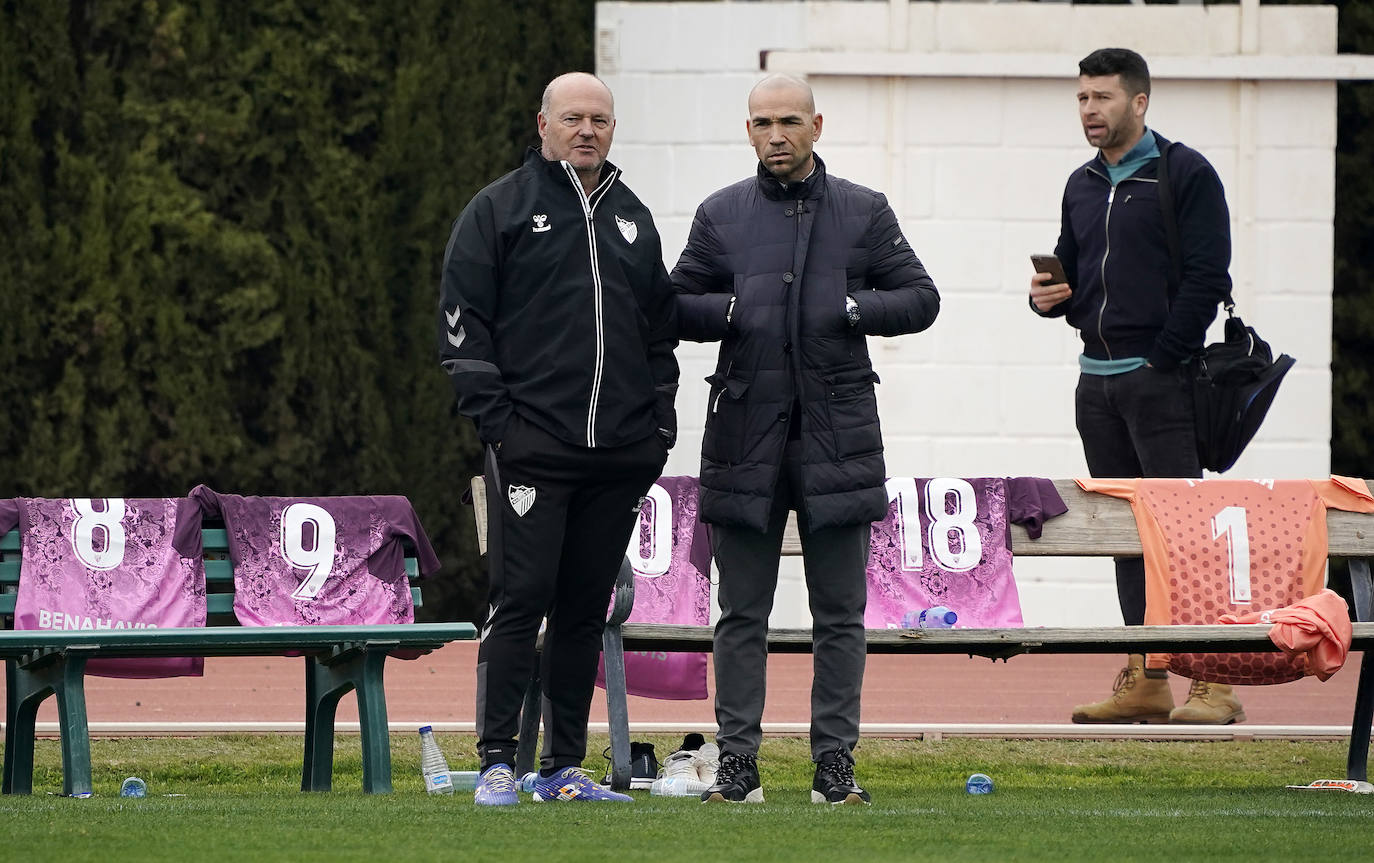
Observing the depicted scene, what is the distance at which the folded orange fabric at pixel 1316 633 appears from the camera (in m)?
6.23

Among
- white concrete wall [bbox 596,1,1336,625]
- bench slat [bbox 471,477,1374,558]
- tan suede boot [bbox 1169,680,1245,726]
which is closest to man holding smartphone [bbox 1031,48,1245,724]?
bench slat [bbox 471,477,1374,558]

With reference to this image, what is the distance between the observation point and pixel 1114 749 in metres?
Result: 7.37

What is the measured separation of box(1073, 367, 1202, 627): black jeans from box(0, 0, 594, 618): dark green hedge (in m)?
4.16

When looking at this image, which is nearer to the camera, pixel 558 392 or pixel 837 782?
pixel 558 392

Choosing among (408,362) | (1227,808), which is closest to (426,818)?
(1227,808)

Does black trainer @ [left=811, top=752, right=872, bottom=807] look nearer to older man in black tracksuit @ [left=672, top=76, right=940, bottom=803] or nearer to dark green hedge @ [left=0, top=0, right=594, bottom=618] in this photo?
older man in black tracksuit @ [left=672, top=76, right=940, bottom=803]

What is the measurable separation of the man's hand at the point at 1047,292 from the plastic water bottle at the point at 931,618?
112 cm

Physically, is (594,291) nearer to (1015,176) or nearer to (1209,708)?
(1209,708)

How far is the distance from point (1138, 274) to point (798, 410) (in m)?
1.98

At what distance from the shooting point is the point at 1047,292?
7199 mm

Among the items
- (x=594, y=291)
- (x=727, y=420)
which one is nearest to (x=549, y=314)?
(x=594, y=291)

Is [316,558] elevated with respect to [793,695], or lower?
elevated

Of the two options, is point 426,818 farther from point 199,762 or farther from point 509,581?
point 199,762

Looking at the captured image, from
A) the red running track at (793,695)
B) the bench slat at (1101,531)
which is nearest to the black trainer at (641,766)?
the bench slat at (1101,531)
